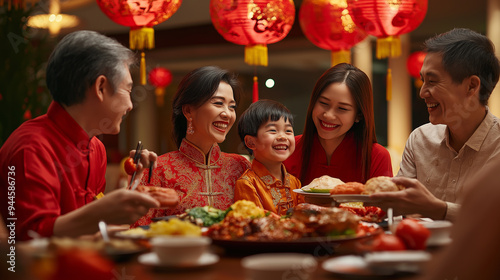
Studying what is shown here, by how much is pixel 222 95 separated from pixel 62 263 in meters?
1.66

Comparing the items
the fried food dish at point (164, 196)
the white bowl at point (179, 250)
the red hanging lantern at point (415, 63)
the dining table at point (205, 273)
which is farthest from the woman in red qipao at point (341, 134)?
the red hanging lantern at point (415, 63)

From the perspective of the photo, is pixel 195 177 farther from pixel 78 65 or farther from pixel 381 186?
pixel 381 186

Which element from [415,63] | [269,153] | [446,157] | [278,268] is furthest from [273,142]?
[415,63]

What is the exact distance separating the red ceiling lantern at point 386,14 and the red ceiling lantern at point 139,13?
3.86ft

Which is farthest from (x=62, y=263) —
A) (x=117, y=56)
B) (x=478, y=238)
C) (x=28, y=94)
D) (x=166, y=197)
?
(x=28, y=94)

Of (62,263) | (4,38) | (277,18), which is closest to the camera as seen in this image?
(62,263)

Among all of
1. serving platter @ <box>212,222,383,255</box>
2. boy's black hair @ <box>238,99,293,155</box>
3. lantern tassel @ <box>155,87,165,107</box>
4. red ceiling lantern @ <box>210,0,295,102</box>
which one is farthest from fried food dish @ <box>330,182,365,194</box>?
lantern tassel @ <box>155,87,165,107</box>

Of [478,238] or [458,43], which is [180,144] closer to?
[458,43]

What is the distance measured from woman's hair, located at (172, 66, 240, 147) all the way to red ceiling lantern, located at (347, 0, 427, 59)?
3.67 feet

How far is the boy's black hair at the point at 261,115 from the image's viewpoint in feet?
8.94

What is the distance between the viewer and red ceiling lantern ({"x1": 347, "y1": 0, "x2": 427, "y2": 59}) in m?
3.40

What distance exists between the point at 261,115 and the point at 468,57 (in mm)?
1071

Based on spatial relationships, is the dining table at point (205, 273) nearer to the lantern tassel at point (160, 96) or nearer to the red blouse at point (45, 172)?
the red blouse at point (45, 172)

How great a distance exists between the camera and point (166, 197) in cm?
170
